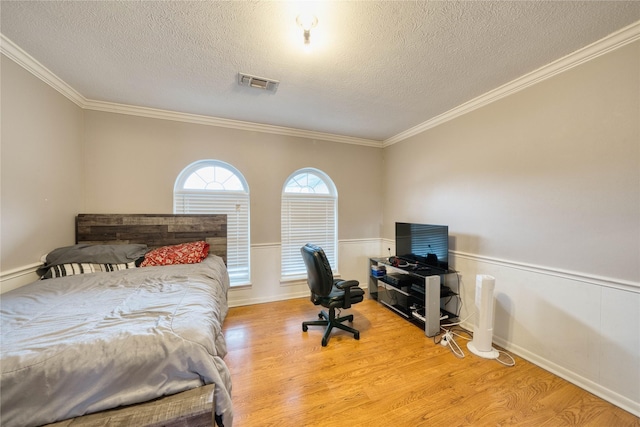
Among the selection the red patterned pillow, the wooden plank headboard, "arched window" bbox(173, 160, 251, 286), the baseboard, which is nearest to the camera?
the baseboard

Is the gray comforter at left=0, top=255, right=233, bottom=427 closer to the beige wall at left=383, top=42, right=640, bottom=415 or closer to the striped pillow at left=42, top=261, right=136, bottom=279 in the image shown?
the striped pillow at left=42, top=261, right=136, bottom=279

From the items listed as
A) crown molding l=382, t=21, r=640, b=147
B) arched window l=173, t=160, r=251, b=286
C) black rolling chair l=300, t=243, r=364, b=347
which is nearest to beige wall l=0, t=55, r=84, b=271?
arched window l=173, t=160, r=251, b=286

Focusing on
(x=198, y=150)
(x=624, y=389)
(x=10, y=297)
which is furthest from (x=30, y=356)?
(x=624, y=389)

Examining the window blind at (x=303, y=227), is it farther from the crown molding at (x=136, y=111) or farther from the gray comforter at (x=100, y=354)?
the gray comforter at (x=100, y=354)

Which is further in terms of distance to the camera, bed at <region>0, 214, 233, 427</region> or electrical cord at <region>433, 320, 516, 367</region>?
electrical cord at <region>433, 320, 516, 367</region>

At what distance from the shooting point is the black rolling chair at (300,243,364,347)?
2320 mm

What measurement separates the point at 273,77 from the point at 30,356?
2.31 metres

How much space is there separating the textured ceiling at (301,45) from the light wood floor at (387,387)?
8.46ft

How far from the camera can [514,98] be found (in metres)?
2.25

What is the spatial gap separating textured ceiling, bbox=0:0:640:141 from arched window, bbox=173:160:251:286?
968 mm

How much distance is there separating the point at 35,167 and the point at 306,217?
9.39 feet

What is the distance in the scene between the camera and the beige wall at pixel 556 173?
1637mm

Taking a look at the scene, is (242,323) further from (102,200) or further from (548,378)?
(548,378)

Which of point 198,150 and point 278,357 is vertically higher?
point 198,150
